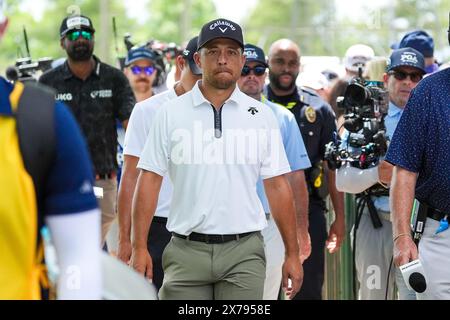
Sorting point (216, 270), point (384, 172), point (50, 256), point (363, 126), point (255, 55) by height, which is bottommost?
point (216, 270)

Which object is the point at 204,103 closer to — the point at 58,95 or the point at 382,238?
the point at 382,238

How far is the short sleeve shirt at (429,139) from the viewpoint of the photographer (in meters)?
6.29

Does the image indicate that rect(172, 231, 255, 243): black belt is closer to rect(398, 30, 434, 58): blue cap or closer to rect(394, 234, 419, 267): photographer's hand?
rect(394, 234, 419, 267): photographer's hand

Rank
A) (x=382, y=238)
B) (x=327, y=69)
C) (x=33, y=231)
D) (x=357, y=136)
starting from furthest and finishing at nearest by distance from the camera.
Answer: (x=327, y=69), (x=382, y=238), (x=357, y=136), (x=33, y=231)

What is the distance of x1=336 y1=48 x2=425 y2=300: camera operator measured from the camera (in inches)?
349

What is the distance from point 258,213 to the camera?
6.93 metres

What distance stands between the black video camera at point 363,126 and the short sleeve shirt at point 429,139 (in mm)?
1777

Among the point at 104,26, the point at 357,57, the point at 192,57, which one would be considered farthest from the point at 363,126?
the point at 104,26

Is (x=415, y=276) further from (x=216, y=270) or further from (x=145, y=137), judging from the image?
(x=145, y=137)

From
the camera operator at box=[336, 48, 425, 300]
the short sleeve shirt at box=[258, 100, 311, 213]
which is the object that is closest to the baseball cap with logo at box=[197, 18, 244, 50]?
the short sleeve shirt at box=[258, 100, 311, 213]

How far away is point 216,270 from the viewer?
685 cm

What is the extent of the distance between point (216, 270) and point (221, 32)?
1406 mm

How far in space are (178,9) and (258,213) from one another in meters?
55.3
